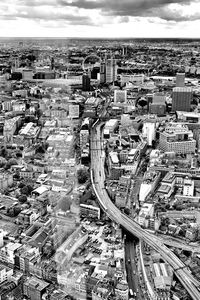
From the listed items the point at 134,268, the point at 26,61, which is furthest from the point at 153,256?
the point at 26,61

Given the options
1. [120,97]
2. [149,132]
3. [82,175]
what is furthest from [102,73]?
[82,175]

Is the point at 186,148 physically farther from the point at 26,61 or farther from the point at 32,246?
the point at 26,61

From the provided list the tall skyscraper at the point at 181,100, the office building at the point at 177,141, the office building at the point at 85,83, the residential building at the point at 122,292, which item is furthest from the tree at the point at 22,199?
the office building at the point at 85,83

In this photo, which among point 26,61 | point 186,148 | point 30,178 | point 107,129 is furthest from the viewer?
point 26,61

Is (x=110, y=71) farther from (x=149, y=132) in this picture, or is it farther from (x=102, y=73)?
(x=149, y=132)

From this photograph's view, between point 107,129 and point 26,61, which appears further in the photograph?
point 26,61

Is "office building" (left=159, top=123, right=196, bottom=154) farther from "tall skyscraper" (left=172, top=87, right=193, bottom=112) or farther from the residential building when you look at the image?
the residential building

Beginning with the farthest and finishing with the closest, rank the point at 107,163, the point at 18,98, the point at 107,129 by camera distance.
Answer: the point at 18,98 → the point at 107,129 → the point at 107,163
